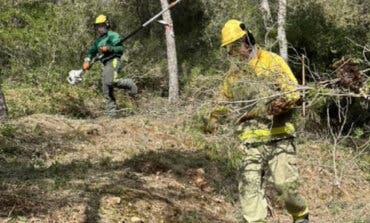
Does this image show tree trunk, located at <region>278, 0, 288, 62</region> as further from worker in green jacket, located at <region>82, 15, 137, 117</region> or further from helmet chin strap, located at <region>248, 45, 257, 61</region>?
helmet chin strap, located at <region>248, 45, 257, 61</region>

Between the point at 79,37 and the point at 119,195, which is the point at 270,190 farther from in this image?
the point at 79,37

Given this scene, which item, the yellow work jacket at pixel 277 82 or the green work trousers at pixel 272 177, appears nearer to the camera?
the yellow work jacket at pixel 277 82

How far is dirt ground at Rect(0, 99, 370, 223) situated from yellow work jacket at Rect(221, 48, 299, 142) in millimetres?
647

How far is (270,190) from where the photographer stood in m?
8.12

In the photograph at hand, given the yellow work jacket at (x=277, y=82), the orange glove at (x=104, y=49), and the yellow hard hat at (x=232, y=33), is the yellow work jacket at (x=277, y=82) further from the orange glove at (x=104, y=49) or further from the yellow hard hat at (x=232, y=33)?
the orange glove at (x=104, y=49)

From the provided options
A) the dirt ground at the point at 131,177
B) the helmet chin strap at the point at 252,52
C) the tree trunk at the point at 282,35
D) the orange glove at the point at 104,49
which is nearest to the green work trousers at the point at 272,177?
the dirt ground at the point at 131,177

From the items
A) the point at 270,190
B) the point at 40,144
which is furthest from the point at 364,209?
the point at 40,144

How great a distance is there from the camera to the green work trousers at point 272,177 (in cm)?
557

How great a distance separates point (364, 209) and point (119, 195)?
9.06 ft

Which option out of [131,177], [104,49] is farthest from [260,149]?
[104,49]

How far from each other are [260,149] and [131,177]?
76.4 inches

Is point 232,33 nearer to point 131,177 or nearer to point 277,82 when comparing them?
point 277,82

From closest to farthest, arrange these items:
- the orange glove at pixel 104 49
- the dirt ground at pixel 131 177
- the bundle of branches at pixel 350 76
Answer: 1. the bundle of branches at pixel 350 76
2. the dirt ground at pixel 131 177
3. the orange glove at pixel 104 49

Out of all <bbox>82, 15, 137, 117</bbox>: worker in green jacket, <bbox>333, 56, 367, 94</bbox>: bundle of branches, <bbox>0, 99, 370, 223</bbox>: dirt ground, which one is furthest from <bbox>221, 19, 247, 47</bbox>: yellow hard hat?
<bbox>82, 15, 137, 117</bbox>: worker in green jacket
